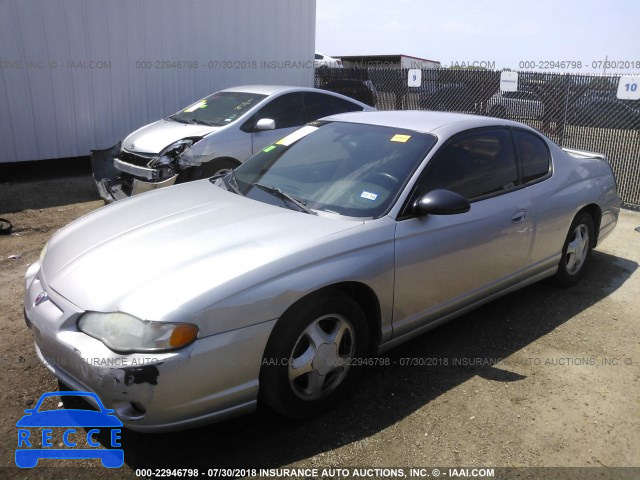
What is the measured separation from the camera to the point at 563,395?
3352 millimetres

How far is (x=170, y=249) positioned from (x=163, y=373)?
72cm

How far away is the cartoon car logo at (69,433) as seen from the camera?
8.71 ft

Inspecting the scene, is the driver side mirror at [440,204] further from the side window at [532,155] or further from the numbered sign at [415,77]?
the numbered sign at [415,77]

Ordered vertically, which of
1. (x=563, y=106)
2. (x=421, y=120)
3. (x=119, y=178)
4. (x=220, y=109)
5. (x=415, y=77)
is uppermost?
(x=421, y=120)

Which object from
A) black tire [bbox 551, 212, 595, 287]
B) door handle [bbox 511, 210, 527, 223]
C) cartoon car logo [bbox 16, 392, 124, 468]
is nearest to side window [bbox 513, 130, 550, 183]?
door handle [bbox 511, 210, 527, 223]

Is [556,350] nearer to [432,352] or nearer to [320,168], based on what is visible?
A: [432,352]

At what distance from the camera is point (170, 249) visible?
2.83 meters

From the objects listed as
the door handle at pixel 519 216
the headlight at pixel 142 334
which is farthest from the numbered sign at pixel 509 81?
the headlight at pixel 142 334

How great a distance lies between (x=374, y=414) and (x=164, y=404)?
4.09ft

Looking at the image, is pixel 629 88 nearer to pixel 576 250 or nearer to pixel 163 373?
pixel 576 250

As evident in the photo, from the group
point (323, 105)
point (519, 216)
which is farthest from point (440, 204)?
point (323, 105)

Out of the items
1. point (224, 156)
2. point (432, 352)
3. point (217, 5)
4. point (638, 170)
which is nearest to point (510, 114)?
point (638, 170)

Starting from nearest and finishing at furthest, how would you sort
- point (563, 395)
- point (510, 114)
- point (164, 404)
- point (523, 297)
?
point (164, 404), point (563, 395), point (523, 297), point (510, 114)

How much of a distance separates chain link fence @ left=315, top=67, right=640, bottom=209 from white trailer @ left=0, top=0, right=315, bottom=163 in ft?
10.5
